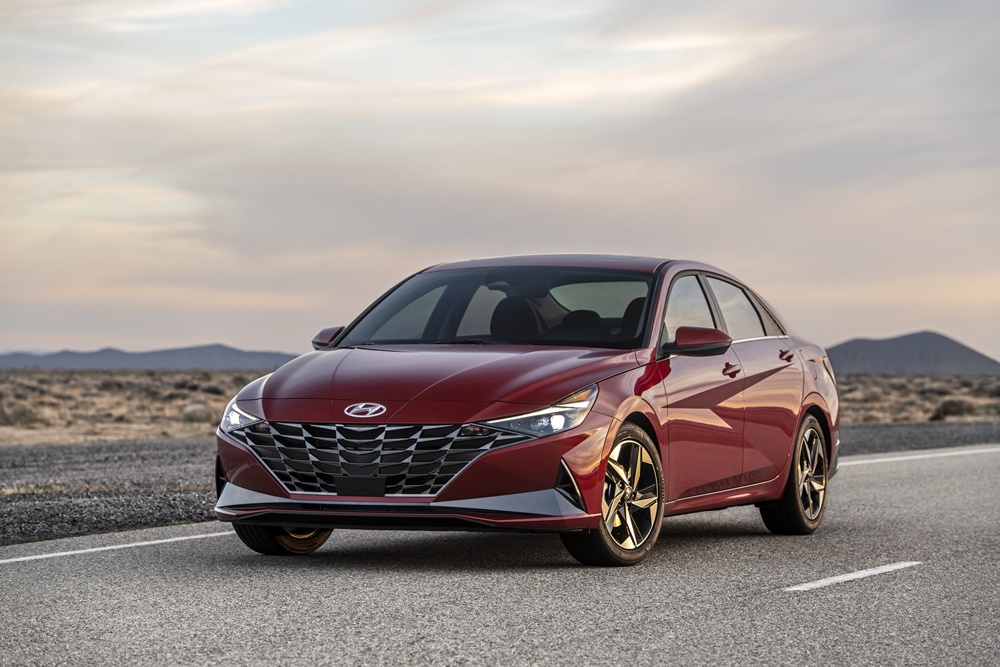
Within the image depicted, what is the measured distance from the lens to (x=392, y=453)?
7.36 meters

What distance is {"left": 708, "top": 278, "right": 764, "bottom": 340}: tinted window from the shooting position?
9727 millimetres

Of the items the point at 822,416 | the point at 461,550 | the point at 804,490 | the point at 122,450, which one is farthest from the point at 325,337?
the point at 122,450

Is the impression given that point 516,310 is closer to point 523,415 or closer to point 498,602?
point 523,415

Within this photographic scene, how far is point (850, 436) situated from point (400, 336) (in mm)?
17419

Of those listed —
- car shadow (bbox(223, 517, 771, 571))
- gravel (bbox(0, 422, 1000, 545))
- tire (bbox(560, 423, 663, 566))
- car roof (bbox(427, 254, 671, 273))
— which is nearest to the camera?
tire (bbox(560, 423, 663, 566))

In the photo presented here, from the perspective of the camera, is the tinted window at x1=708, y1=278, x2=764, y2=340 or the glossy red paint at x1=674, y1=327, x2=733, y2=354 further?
the tinted window at x1=708, y1=278, x2=764, y2=340

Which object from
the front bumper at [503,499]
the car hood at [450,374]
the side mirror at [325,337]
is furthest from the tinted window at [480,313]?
the front bumper at [503,499]

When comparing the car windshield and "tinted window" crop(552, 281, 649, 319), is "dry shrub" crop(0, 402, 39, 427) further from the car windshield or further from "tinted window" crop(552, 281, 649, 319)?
"tinted window" crop(552, 281, 649, 319)

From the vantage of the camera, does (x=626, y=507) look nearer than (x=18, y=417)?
Yes

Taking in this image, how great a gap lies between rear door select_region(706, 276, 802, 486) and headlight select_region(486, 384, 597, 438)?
207 centimetres

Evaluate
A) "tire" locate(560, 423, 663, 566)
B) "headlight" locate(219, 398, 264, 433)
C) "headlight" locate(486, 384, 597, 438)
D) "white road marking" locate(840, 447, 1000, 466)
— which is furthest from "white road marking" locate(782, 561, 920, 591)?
"white road marking" locate(840, 447, 1000, 466)

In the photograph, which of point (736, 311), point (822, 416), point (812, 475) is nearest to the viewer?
point (736, 311)

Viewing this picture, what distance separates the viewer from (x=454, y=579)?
746cm

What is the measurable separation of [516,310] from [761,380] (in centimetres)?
192
